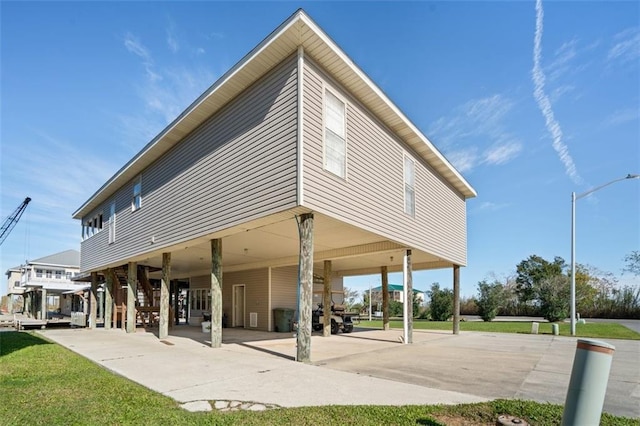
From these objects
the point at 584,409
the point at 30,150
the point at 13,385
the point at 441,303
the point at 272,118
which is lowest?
the point at 441,303

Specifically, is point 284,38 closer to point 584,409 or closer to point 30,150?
point 584,409

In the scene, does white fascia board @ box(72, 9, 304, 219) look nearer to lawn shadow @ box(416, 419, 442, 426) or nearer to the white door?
lawn shadow @ box(416, 419, 442, 426)

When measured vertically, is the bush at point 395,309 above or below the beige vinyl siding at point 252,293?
below

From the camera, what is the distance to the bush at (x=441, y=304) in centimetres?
2945

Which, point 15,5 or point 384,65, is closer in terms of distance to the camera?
point 15,5

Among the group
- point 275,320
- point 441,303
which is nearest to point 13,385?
point 275,320

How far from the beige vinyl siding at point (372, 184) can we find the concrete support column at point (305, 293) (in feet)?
1.72

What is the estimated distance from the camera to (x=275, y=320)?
1673cm

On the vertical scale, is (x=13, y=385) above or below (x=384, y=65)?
below

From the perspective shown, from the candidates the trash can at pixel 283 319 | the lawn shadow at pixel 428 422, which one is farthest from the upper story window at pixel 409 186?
the lawn shadow at pixel 428 422

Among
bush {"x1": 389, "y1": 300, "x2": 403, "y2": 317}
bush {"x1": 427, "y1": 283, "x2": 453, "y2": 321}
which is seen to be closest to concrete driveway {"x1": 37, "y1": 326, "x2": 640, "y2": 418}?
bush {"x1": 427, "y1": 283, "x2": 453, "y2": 321}

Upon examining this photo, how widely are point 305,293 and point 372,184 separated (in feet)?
12.9

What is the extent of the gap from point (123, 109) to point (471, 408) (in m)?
12.8

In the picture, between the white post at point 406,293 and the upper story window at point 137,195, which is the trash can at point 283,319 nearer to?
the white post at point 406,293
